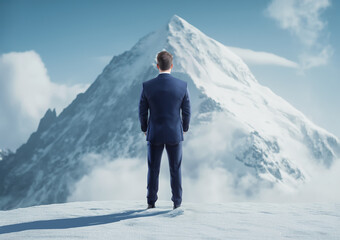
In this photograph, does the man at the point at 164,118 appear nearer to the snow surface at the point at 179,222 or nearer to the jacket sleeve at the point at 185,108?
the jacket sleeve at the point at 185,108

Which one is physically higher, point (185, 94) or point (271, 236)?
point (185, 94)

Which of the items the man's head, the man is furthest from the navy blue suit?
the man's head

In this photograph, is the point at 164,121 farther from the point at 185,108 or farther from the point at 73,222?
the point at 73,222

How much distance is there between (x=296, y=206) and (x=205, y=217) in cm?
230

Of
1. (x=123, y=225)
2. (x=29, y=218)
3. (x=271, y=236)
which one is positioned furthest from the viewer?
A: (x=29, y=218)

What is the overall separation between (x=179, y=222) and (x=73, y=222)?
5.76ft

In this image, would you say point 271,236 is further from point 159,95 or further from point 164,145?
point 159,95

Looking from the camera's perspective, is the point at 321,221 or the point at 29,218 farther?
the point at 29,218

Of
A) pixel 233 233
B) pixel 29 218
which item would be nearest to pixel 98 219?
pixel 29 218

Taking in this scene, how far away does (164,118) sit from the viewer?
637cm

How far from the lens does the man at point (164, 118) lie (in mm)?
6355

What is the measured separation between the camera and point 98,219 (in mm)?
5816

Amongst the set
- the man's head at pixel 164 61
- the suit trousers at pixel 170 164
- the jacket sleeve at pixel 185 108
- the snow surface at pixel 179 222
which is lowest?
the snow surface at pixel 179 222

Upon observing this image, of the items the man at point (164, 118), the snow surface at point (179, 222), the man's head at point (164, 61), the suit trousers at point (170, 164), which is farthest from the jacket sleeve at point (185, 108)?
the snow surface at point (179, 222)
